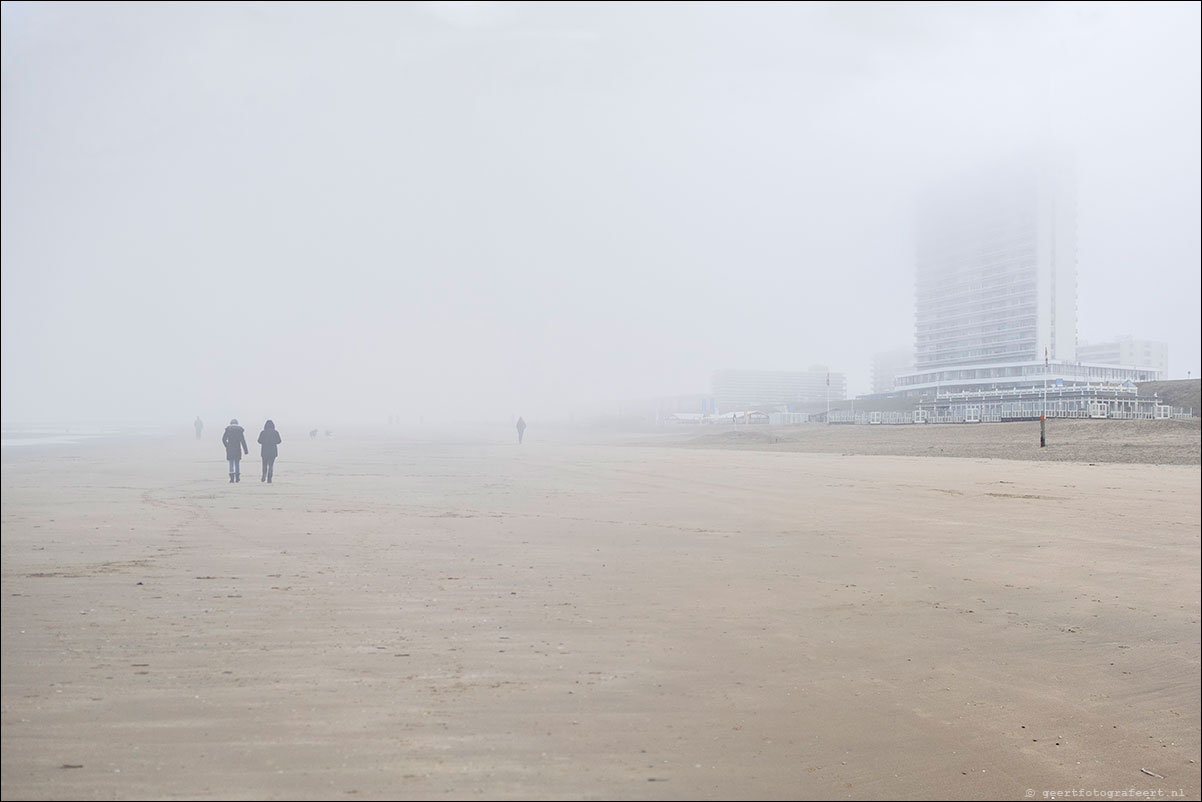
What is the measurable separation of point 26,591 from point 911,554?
7.28 meters

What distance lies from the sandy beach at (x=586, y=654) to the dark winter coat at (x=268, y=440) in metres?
4.73

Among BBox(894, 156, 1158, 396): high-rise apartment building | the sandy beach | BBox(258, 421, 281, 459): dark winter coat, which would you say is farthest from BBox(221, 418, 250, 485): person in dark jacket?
BBox(894, 156, 1158, 396): high-rise apartment building

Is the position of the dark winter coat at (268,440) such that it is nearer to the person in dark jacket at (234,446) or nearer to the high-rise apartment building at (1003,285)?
the person in dark jacket at (234,446)

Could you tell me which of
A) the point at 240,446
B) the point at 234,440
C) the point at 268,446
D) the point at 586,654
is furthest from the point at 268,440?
the point at 586,654

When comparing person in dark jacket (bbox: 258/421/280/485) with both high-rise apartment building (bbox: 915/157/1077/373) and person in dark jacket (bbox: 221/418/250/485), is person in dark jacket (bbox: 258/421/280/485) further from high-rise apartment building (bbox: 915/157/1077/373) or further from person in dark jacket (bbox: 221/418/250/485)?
high-rise apartment building (bbox: 915/157/1077/373)

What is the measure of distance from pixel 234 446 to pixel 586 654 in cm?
1180

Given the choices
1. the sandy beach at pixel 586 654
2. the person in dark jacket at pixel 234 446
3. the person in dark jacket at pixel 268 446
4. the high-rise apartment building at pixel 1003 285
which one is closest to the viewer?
the sandy beach at pixel 586 654

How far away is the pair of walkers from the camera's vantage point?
1318cm

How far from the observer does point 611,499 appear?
11.8 m

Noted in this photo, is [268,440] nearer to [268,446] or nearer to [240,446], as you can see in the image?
[268,446]

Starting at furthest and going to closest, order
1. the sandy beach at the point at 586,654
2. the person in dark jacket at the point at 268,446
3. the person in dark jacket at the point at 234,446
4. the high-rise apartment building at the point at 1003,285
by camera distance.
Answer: the high-rise apartment building at the point at 1003,285 < the person in dark jacket at the point at 268,446 < the person in dark jacket at the point at 234,446 < the sandy beach at the point at 586,654

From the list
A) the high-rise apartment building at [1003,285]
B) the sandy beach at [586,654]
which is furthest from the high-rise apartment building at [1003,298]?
the sandy beach at [586,654]

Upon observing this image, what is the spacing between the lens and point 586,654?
4.10 metres

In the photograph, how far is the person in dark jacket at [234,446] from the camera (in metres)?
13.1
